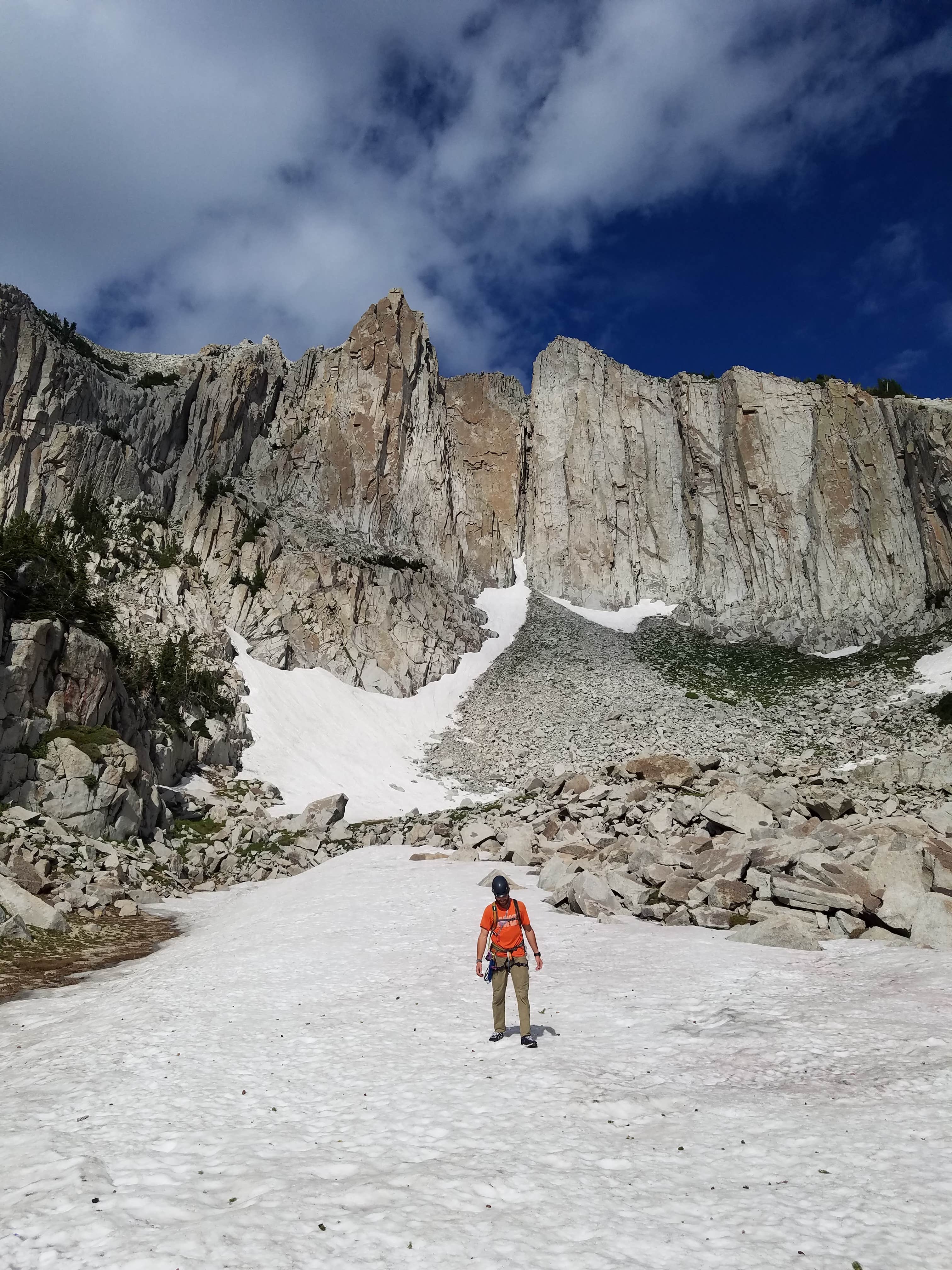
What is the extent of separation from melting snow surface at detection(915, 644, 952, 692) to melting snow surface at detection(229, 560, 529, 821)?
34.0 m

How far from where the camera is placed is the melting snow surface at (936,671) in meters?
50.0

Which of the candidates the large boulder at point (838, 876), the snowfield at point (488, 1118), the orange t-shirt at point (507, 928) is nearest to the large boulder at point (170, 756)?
the snowfield at point (488, 1118)

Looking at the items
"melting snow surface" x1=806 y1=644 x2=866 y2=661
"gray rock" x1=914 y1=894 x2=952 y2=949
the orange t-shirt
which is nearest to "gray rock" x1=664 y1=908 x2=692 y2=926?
"gray rock" x1=914 y1=894 x2=952 y2=949

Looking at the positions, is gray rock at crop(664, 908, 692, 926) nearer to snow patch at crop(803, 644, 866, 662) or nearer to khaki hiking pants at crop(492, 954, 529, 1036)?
khaki hiking pants at crop(492, 954, 529, 1036)

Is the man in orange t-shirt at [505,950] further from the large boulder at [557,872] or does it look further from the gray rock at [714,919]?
the large boulder at [557,872]

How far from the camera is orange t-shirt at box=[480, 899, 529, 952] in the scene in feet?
28.7

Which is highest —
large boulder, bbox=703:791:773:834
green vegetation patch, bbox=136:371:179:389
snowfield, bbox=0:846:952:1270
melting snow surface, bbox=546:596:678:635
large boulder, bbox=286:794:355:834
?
green vegetation patch, bbox=136:371:179:389

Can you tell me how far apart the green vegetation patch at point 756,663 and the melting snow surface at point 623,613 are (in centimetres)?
362

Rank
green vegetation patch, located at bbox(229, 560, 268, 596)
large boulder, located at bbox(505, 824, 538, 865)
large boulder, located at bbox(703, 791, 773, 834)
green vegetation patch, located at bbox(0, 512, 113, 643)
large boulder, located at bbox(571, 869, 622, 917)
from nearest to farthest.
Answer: large boulder, located at bbox(571, 869, 622, 917), large boulder, located at bbox(703, 791, 773, 834), large boulder, located at bbox(505, 824, 538, 865), green vegetation patch, located at bbox(0, 512, 113, 643), green vegetation patch, located at bbox(229, 560, 268, 596)

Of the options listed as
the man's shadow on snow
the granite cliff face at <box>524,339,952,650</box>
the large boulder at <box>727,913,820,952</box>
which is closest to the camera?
the man's shadow on snow

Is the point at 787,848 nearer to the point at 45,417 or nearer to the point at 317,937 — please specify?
the point at 317,937

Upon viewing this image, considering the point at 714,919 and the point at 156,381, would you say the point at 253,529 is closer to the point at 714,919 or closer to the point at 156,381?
the point at 156,381

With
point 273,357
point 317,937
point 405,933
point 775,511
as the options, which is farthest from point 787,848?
point 273,357

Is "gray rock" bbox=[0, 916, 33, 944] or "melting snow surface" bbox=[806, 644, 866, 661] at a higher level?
"melting snow surface" bbox=[806, 644, 866, 661]
